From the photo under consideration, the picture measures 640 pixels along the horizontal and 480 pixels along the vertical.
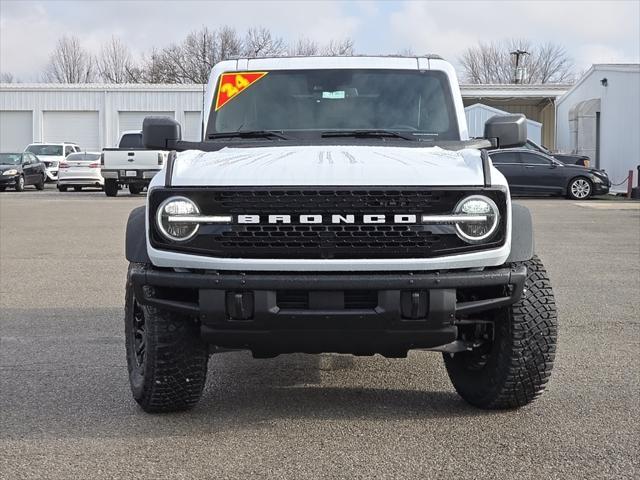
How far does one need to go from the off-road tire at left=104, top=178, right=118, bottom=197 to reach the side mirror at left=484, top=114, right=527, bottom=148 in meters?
23.5

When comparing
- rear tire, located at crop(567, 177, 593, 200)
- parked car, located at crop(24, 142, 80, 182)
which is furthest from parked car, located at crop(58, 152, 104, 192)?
rear tire, located at crop(567, 177, 593, 200)

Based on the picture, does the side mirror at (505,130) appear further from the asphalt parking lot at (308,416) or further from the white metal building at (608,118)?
the white metal building at (608,118)

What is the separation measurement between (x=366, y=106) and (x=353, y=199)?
6.02 feet

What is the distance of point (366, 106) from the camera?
19.8 ft

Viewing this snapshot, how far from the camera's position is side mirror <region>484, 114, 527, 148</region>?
5723 mm

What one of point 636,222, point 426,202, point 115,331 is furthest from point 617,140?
point 426,202

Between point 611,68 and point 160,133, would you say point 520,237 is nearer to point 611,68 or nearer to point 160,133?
point 160,133

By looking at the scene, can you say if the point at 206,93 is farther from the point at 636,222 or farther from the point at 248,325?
the point at 636,222

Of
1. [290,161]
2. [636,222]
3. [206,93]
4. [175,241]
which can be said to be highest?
[206,93]

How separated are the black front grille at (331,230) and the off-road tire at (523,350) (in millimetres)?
580

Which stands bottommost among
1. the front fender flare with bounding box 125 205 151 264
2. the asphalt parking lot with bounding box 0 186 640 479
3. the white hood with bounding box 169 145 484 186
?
the asphalt parking lot with bounding box 0 186 640 479

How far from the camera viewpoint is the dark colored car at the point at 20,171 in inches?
1318

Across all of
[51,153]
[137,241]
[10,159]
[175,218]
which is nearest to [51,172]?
[51,153]

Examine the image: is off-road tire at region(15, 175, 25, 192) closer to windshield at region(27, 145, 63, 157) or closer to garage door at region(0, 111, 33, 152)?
windshield at region(27, 145, 63, 157)
